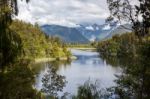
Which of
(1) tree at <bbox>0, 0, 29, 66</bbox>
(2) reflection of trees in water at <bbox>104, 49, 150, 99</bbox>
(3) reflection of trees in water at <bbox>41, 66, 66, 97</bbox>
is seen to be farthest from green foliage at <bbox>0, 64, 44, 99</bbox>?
(2) reflection of trees in water at <bbox>104, 49, 150, 99</bbox>

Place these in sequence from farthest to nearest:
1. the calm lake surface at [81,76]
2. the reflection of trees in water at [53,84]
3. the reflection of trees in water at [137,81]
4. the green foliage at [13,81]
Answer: the calm lake surface at [81,76], the reflection of trees in water at [53,84], the reflection of trees in water at [137,81], the green foliage at [13,81]

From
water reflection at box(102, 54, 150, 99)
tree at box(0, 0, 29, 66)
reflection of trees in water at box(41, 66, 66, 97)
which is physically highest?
tree at box(0, 0, 29, 66)

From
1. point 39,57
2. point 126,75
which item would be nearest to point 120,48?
point 39,57

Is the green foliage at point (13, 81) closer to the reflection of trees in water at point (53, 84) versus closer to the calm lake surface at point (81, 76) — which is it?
the reflection of trees in water at point (53, 84)

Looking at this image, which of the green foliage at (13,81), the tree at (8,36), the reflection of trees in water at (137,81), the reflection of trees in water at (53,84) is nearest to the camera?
the tree at (8,36)

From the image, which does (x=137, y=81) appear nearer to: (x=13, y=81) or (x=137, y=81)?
(x=137, y=81)

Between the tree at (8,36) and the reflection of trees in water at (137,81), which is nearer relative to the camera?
the tree at (8,36)

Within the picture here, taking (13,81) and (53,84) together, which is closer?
(13,81)

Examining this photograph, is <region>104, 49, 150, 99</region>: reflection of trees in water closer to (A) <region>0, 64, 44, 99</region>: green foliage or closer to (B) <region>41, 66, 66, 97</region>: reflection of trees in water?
(A) <region>0, 64, 44, 99</region>: green foliage

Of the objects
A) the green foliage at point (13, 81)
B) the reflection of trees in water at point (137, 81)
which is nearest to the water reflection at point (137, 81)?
the reflection of trees in water at point (137, 81)

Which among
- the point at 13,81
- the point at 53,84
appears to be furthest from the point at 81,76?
the point at 13,81

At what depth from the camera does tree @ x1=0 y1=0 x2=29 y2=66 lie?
503 inches

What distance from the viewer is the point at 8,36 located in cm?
1294

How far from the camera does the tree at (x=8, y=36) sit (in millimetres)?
12777
